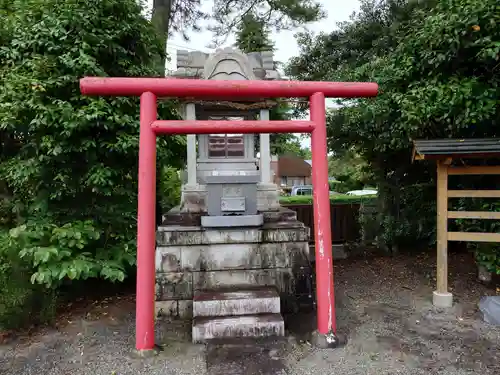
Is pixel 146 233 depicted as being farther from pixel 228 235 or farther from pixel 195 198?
pixel 195 198

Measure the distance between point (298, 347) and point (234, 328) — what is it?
0.71 metres

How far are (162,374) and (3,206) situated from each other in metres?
3.67

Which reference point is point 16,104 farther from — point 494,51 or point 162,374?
point 494,51

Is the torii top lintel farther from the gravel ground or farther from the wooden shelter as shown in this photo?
the gravel ground

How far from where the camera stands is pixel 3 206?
16.0 feet

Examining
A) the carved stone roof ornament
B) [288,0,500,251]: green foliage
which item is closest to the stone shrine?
the carved stone roof ornament

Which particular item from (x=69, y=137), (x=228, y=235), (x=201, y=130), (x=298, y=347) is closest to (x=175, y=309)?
(x=228, y=235)

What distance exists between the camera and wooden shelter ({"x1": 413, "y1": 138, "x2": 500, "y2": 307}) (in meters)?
4.36

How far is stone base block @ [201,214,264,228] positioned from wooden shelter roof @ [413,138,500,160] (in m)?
2.41

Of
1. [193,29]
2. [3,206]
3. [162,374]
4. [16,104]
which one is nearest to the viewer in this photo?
[162,374]

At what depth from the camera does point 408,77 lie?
5480mm

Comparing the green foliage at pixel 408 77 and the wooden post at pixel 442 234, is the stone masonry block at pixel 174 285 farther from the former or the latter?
the green foliage at pixel 408 77

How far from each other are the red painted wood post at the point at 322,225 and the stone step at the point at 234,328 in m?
0.51

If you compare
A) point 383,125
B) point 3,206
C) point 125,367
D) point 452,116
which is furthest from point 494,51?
point 3,206
